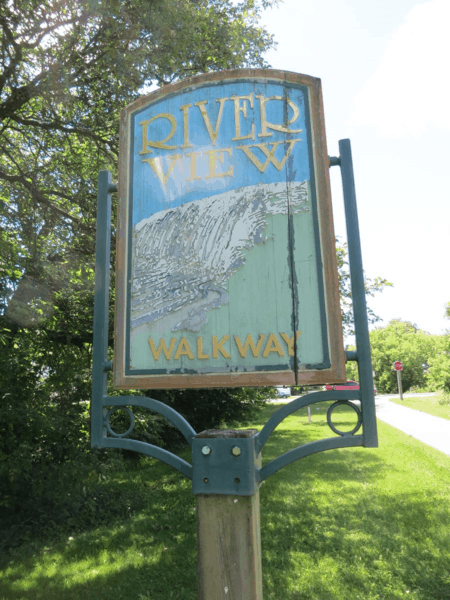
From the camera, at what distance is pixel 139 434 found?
8.54 metres

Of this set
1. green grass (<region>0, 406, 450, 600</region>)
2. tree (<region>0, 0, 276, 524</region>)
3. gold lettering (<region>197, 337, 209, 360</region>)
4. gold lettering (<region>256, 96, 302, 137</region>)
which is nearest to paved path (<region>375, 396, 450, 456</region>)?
green grass (<region>0, 406, 450, 600</region>)

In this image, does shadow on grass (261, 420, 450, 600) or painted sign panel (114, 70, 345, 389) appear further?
shadow on grass (261, 420, 450, 600)

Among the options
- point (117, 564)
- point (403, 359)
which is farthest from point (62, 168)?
point (403, 359)

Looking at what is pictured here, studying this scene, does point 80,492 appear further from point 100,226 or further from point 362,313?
point 362,313

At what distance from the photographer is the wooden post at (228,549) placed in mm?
1718

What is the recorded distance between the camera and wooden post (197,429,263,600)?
5.64 ft

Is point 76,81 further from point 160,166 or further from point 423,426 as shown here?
point 423,426

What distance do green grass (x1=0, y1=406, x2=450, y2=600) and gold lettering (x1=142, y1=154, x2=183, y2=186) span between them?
3.56 m

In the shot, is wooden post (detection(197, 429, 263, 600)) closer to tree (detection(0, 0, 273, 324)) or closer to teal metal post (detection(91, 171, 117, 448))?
teal metal post (detection(91, 171, 117, 448))

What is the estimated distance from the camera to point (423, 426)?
13.4 m

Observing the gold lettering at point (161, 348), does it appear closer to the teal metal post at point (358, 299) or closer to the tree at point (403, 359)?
the teal metal post at point (358, 299)

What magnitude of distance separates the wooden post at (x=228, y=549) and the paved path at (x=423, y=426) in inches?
343

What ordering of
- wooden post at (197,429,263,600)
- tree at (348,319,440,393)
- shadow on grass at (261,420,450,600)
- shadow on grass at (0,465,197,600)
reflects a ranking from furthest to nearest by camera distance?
tree at (348,319,440,393)
shadow on grass at (0,465,197,600)
shadow on grass at (261,420,450,600)
wooden post at (197,429,263,600)

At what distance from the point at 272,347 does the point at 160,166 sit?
3.28ft
